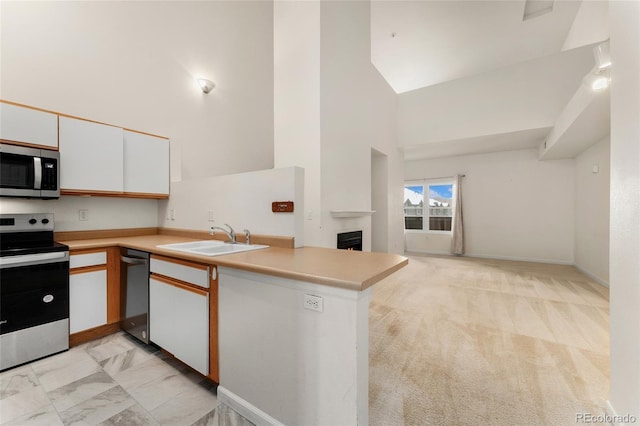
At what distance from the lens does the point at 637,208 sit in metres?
1.17

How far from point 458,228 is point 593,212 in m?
2.42

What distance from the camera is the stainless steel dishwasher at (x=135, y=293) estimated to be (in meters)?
2.04

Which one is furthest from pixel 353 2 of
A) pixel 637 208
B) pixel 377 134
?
pixel 637 208

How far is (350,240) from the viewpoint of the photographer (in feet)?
12.3

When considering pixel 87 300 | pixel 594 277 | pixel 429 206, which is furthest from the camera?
pixel 429 206

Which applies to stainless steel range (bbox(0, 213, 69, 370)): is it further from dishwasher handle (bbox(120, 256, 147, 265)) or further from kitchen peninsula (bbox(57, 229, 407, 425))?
kitchen peninsula (bbox(57, 229, 407, 425))

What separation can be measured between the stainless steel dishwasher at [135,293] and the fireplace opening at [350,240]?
2190 millimetres

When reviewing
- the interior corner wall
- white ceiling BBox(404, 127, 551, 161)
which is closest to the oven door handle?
the interior corner wall

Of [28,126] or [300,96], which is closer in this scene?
[28,126]

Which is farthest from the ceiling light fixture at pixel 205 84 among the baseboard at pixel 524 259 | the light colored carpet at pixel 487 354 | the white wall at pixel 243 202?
the baseboard at pixel 524 259

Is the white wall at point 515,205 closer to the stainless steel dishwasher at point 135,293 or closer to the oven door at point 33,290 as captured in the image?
the stainless steel dishwasher at point 135,293

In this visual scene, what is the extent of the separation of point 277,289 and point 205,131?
300 cm

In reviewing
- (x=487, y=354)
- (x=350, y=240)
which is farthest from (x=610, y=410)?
(x=350, y=240)

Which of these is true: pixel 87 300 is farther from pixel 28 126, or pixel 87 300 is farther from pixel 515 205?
pixel 515 205
